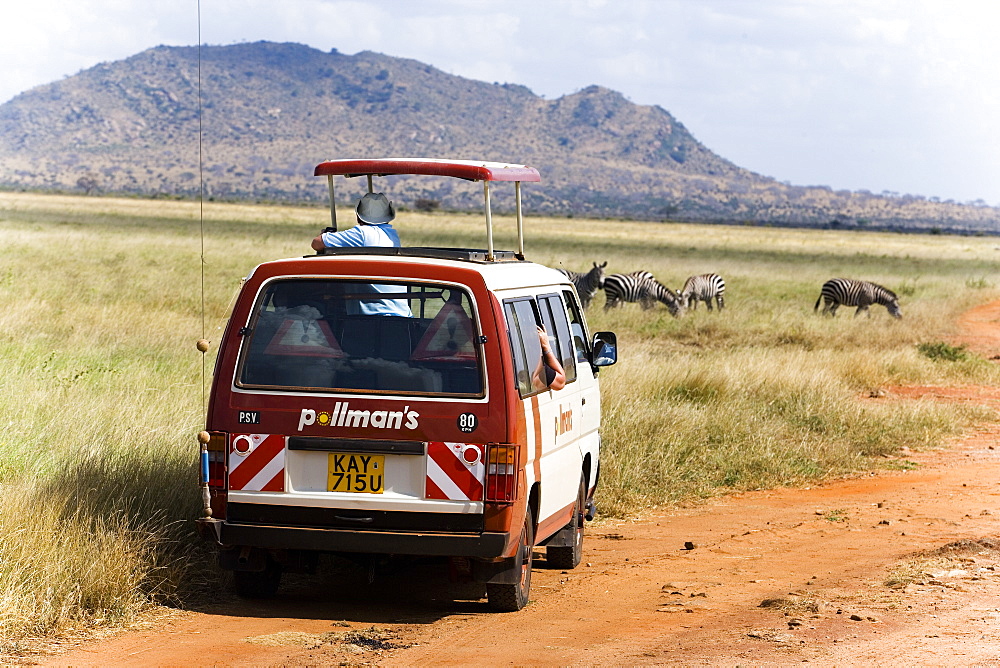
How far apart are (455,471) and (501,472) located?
0.22 metres

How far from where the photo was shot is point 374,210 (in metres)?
8.30

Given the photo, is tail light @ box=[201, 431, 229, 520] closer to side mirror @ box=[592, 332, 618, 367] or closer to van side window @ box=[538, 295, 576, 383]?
van side window @ box=[538, 295, 576, 383]

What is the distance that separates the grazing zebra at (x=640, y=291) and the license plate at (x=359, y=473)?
22.6m

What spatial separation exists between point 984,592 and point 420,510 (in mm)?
3268

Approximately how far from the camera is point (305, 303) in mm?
6422

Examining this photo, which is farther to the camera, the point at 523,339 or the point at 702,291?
the point at 702,291

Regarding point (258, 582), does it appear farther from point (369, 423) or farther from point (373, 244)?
point (373, 244)

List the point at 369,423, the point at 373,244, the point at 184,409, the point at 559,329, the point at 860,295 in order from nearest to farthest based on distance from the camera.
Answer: the point at 369,423, the point at 559,329, the point at 373,244, the point at 184,409, the point at 860,295

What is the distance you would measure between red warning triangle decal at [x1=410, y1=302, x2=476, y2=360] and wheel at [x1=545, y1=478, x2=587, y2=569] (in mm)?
2031

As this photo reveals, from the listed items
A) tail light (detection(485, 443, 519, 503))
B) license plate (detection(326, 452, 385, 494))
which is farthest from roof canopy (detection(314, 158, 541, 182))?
license plate (detection(326, 452, 385, 494))

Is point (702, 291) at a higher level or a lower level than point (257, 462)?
lower

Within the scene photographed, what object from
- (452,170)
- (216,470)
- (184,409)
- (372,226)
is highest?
(452,170)

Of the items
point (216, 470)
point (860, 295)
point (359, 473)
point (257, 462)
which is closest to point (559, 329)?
point (359, 473)

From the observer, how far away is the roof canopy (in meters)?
7.24
